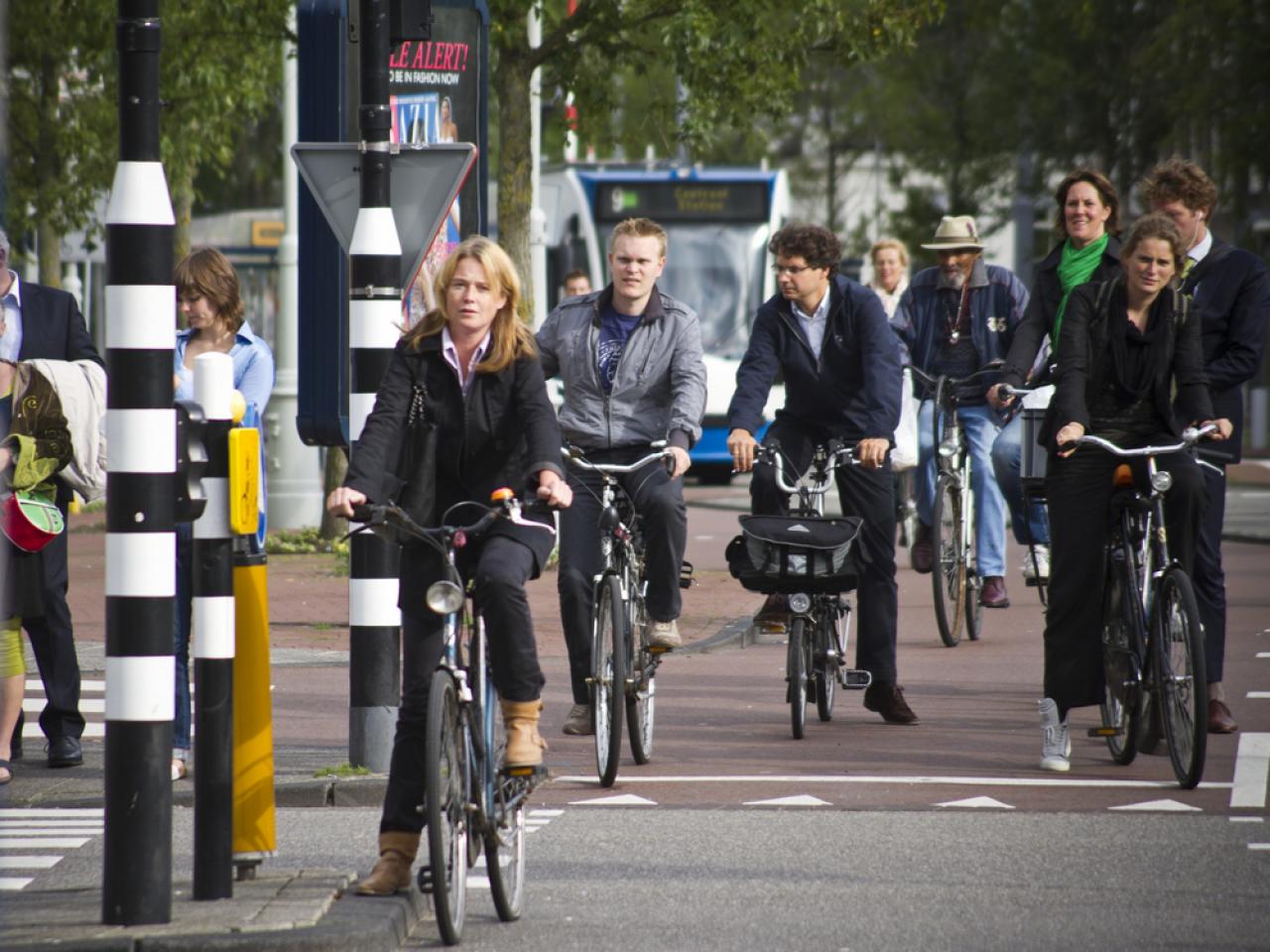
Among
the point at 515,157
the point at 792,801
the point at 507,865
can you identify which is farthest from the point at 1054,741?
the point at 515,157

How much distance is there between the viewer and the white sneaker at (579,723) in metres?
8.89

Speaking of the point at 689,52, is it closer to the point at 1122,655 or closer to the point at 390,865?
the point at 1122,655

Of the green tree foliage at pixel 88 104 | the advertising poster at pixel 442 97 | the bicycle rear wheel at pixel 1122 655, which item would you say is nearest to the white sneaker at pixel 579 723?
the bicycle rear wheel at pixel 1122 655

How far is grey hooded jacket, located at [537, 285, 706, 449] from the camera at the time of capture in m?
8.61

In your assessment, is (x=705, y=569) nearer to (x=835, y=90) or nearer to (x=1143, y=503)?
(x=1143, y=503)

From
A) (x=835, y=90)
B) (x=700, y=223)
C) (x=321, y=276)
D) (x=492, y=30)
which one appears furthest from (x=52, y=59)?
(x=835, y=90)

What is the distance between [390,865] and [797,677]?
3.20 metres

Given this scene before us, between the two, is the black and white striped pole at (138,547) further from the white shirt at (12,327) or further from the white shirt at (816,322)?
the white shirt at (816,322)

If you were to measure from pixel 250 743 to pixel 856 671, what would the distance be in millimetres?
3692

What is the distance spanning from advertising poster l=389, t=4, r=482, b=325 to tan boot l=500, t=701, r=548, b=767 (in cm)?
517

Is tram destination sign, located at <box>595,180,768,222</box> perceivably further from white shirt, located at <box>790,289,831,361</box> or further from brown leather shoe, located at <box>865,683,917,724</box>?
brown leather shoe, located at <box>865,683,917,724</box>

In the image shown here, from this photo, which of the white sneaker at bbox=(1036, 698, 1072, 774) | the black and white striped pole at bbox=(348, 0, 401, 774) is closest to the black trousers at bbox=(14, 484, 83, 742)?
the black and white striped pole at bbox=(348, 0, 401, 774)

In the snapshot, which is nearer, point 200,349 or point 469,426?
point 469,426

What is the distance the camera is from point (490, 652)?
19.4ft
